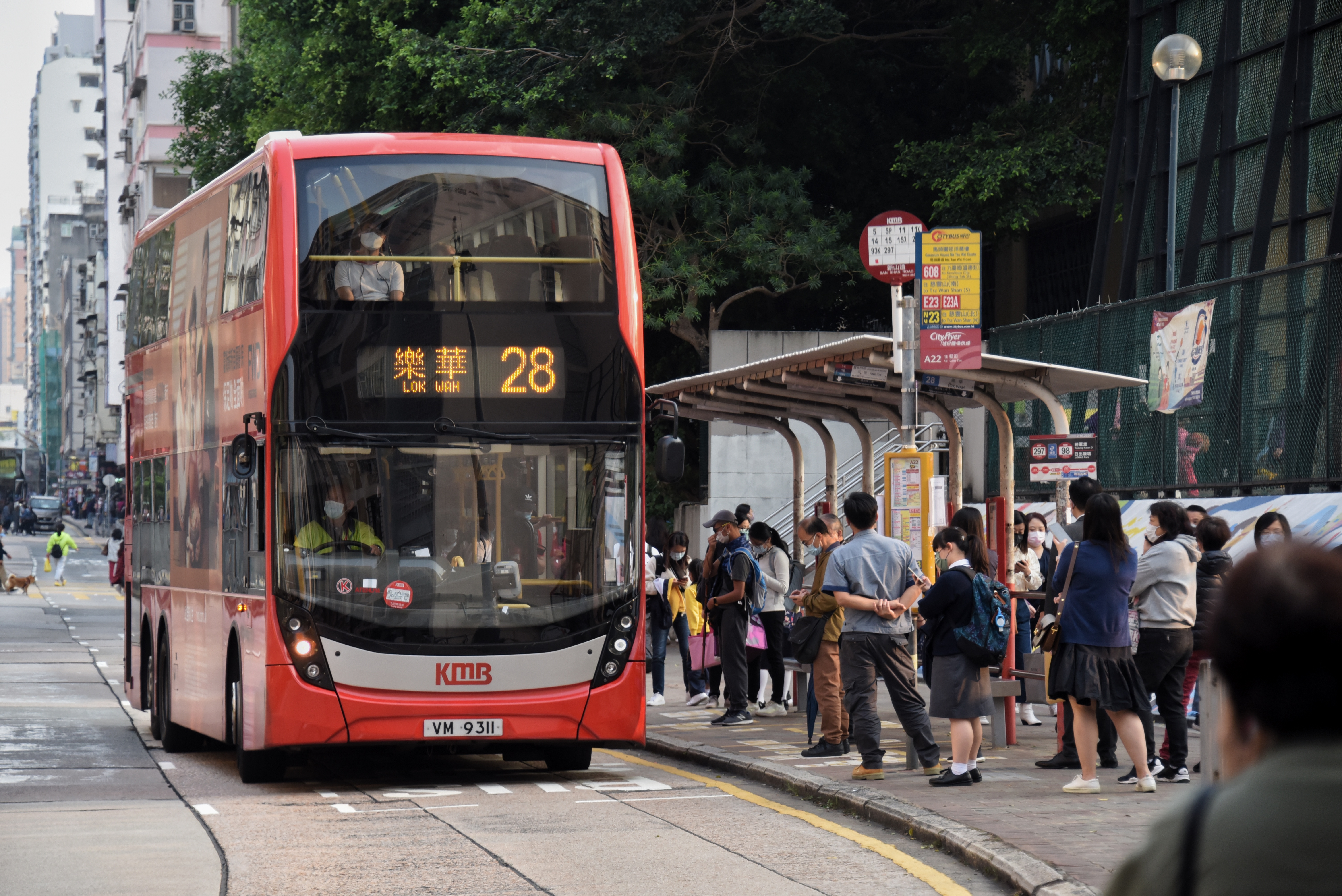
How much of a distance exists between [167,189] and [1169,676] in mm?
66410

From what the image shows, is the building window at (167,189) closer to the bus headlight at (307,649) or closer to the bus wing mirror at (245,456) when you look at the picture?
the bus wing mirror at (245,456)

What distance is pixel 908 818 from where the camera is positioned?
9.15 metres

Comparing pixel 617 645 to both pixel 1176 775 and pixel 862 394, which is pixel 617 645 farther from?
pixel 862 394

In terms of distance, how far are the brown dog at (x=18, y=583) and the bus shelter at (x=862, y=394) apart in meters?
29.7

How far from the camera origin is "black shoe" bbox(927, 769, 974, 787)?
407 inches

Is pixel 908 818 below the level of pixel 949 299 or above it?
below

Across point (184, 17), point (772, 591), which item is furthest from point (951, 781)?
point (184, 17)

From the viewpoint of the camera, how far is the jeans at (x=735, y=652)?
1456cm

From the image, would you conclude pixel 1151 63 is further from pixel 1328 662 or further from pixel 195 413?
pixel 1328 662

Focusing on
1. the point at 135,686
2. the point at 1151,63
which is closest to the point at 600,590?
the point at 135,686

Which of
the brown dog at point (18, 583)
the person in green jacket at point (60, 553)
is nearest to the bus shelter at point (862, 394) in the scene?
the brown dog at point (18, 583)

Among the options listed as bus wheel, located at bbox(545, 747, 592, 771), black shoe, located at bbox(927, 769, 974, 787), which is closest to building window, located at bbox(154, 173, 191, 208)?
bus wheel, located at bbox(545, 747, 592, 771)

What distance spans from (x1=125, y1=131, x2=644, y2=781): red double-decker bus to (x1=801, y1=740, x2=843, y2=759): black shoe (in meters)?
1.42

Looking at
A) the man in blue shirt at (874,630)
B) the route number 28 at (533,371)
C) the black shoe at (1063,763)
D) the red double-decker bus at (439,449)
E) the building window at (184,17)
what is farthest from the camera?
the building window at (184,17)
